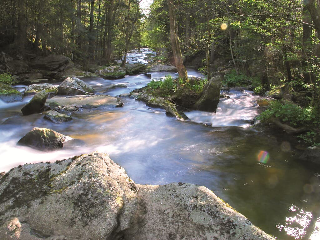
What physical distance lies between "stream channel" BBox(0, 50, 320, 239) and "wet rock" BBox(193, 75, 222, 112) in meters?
0.38

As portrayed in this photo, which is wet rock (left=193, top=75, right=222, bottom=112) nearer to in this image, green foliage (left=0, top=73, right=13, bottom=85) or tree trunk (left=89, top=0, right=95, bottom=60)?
green foliage (left=0, top=73, right=13, bottom=85)

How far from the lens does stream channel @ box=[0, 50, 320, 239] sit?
469 centimetres

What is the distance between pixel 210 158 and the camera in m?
6.89

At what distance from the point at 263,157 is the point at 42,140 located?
591 centimetres

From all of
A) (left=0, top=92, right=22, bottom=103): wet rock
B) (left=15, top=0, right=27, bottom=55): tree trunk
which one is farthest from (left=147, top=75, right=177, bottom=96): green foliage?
(left=15, top=0, right=27, bottom=55): tree trunk

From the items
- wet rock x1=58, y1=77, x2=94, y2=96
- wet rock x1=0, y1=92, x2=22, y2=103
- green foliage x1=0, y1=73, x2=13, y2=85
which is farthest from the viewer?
green foliage x1=0, y1=73, x2=13, y2=85

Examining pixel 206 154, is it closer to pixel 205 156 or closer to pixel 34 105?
pixel 205 156

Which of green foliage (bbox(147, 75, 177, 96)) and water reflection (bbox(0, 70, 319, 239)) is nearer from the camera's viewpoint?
water reflection (bbox(0, 70, 319, 239))

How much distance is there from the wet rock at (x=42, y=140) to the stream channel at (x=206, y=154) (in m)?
0.20

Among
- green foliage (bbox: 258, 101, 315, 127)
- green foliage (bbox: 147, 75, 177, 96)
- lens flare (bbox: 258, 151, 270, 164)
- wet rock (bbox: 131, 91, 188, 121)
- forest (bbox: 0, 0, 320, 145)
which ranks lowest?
wet rock (bbox: 131, 91, 188, 121)

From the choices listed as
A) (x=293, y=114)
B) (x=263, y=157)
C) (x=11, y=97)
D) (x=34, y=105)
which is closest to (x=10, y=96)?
(x=11, y=97)

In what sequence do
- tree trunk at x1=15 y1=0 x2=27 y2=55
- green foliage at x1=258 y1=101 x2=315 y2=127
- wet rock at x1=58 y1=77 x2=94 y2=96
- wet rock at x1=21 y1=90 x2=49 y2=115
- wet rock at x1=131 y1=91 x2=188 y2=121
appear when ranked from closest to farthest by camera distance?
green foliage at x1=258 y1=101 x2=315 y2=127, wet rock at x1=21 y1=90 x2=49 y2=115, wet rock at x1=131 y1=91 x2=188 y2=121, wet rock at x1=58 y1=77 x2=94 y2=96, tree trunk at x1=15 y1=0 x2=27 y2=55

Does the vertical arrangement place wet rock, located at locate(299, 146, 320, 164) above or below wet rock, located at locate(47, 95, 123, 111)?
above

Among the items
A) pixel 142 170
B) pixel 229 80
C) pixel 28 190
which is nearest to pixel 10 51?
pixel 229 80
